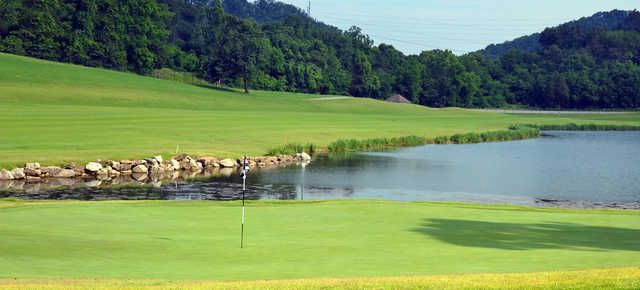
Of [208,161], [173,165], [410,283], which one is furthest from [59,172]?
[410,283]

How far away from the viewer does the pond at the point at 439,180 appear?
3756cm

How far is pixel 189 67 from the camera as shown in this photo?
165 metres

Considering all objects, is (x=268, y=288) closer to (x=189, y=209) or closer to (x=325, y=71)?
(x=189, y=209)

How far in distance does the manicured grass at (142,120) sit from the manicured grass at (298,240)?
76.6 feet

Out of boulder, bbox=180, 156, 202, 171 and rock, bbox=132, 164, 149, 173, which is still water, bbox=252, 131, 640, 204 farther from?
rock, bbox=132, 164, 149, 173

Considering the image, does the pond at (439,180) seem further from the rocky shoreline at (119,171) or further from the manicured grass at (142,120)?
the manicured grass at (142,120)

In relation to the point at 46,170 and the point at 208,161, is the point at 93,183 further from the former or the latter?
the point at 208,161

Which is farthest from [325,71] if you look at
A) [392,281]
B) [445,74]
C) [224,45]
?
[392,281]

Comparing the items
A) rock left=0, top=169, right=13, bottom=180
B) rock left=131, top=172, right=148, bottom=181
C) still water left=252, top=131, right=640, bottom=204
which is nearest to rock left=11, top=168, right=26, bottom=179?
rock left=0, top=169, right=13, bottom=180

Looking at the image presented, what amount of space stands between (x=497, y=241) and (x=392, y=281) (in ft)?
20.1

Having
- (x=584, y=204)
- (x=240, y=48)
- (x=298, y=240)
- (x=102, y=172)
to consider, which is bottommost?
(x=584, y=204)

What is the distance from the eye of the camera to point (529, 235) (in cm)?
1900

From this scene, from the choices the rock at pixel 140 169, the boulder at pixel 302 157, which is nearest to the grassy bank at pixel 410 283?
the rock at pixel 140 169

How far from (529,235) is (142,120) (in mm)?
56317
